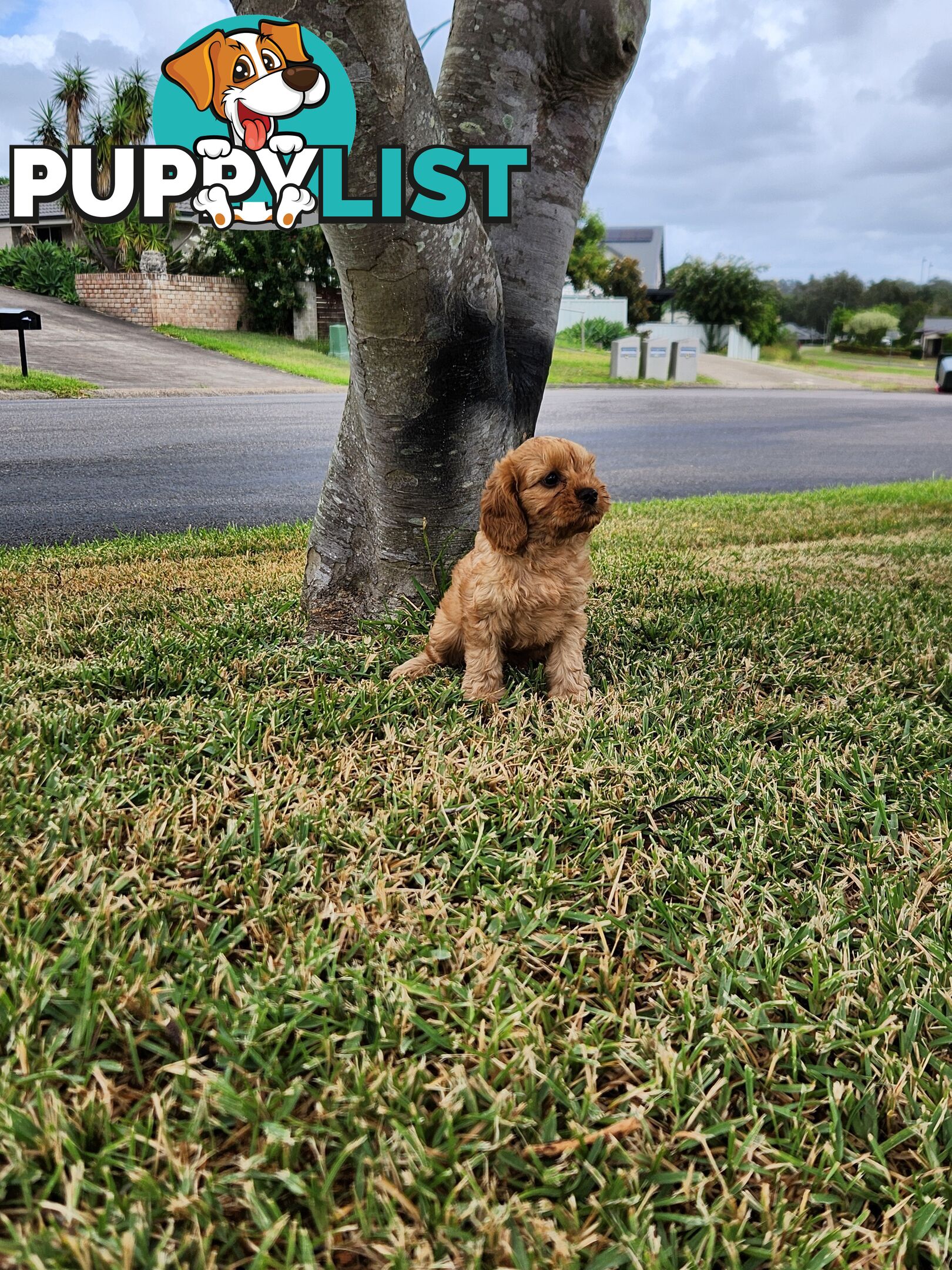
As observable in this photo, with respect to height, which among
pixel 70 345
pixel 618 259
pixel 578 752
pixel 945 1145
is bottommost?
pixel 945 1145

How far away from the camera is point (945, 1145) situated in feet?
5.49

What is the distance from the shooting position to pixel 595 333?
1615 inches

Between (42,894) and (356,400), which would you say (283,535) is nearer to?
(356,400)

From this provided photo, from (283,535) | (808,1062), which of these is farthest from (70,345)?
(808,1062)

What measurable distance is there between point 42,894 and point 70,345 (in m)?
20.6

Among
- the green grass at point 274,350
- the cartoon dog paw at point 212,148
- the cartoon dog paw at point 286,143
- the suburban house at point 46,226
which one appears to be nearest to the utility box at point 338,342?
the green grass at point 274,350

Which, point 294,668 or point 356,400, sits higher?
point 356,400

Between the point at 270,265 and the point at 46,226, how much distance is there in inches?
488

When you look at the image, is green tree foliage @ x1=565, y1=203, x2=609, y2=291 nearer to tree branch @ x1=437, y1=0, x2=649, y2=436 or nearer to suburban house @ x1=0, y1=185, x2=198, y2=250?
suburban house @ x1=0, y1=185, x2=198, y2=250

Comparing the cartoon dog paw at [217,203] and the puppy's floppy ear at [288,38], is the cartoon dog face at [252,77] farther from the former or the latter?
the cartoon dog paw at [217,203]

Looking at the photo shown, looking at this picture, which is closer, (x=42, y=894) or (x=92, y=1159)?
(x=92, y=1159)

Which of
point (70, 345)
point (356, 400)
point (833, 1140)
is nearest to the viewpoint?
point (833, 1140)

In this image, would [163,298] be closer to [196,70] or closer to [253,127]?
[196,70]

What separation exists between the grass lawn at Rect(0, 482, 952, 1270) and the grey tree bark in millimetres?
627
